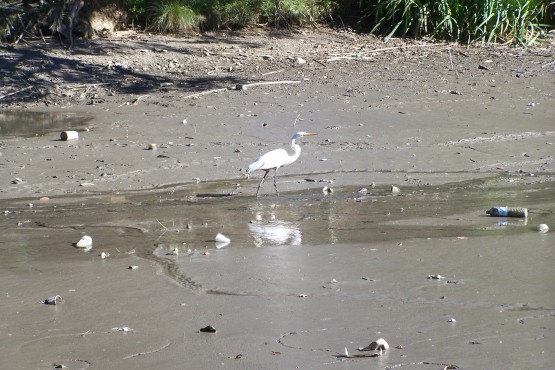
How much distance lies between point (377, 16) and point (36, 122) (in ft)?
21.9

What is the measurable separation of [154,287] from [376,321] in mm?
1648

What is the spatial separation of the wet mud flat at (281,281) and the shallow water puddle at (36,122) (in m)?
3.25

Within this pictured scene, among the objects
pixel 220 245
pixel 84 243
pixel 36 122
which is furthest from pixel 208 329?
pixel 36 122

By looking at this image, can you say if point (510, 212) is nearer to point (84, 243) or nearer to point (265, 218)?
point (265, 218)

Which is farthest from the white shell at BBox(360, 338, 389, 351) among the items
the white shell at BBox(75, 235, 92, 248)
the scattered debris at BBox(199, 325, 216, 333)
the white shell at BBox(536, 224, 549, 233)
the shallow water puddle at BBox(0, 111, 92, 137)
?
the shallow water puddle at BBox(0, 111, 92, 137)

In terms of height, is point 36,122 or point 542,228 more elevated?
point 542,228

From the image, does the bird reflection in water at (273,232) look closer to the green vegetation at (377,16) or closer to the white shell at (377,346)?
the white shell at (377,346)

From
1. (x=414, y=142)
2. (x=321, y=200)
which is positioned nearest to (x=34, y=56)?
(x=414, y=142)

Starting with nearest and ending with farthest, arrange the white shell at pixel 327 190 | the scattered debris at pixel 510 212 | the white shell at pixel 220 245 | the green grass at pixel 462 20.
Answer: the white shell at pixel 220 245 < the scattered debris at pixel 510 212 < the white shell at pixel 327 190 < the green grass at pixel 462 20

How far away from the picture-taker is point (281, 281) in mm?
6684

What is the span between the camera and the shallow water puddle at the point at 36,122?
511 inches

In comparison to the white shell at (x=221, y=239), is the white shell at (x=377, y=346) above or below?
above

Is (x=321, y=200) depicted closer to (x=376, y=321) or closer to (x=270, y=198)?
(x=270, y=198)

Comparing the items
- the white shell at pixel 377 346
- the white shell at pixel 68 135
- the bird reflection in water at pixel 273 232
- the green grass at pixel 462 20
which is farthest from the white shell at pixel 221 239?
the green grass at pixel 462 20
